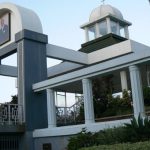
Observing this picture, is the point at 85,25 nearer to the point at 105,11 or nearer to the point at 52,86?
the point at 105,11

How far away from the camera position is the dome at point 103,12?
68.8 feet

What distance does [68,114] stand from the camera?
61.2 ft

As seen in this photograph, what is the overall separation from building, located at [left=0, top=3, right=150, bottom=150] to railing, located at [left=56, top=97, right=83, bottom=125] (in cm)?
197

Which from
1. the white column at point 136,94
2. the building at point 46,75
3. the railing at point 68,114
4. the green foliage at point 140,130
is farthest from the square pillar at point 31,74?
the green foliage at point 140,130

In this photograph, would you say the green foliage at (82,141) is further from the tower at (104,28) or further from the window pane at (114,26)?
the window pane at (114,26)

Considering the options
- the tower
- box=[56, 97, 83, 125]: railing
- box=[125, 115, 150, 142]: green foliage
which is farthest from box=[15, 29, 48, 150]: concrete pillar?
box=[125, 115, 150, 142]: green foliage

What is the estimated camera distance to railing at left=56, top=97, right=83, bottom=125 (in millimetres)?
17903

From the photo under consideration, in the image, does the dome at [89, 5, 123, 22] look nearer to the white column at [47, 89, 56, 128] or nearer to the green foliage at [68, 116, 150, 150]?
the white column at [47, 89, 56, 128]

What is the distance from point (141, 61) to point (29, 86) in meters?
5.95

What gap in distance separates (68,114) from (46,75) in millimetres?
3409

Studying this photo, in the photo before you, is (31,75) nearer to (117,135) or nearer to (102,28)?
(117,135)

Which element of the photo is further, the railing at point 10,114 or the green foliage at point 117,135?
the railing at point 10,114

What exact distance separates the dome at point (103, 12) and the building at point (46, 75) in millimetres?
442

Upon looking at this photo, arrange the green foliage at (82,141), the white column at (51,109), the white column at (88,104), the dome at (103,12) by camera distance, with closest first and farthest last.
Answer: the green foliage at (82,141), the white column at (88,104), the white column at (51,109), the dome at (103,12)
